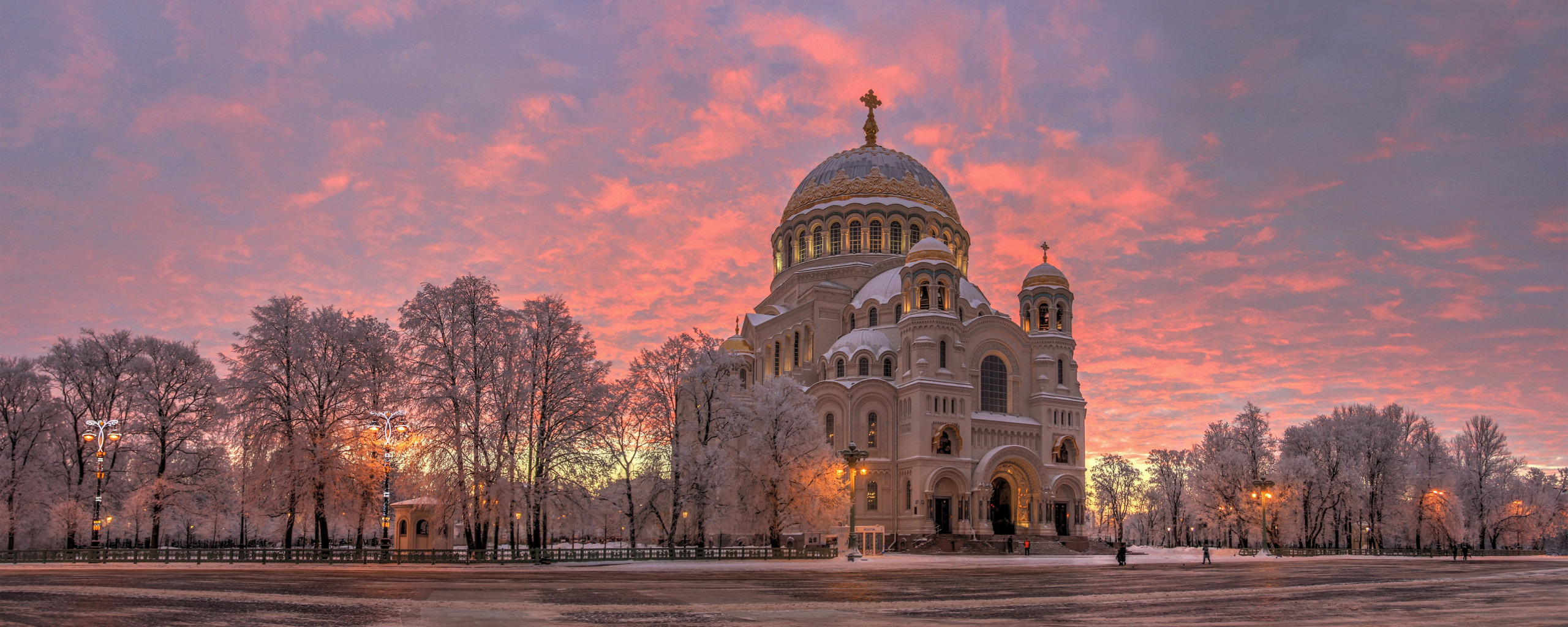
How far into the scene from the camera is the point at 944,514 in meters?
59.3

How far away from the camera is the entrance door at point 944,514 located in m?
58.7

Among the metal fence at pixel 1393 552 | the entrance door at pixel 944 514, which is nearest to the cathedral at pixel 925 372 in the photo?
the entrance door at pixel 944 514

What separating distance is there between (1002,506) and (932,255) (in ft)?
53.6

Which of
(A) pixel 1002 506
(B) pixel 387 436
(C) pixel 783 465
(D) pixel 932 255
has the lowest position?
(A) pixel 1002 506

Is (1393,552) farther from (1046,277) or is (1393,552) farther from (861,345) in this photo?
(861,345)

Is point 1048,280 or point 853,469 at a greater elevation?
point 1048,280

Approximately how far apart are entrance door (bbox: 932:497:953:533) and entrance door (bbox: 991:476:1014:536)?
298 cm

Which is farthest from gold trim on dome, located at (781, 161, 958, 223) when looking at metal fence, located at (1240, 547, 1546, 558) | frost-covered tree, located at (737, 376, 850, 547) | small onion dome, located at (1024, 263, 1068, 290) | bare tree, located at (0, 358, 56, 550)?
bare tree, located at (0, 358, 56, 550)

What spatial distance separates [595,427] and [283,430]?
13108mm

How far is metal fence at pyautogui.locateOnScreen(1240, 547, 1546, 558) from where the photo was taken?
6053cm

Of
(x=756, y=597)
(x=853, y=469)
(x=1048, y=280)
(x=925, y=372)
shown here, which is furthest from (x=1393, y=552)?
(x=756, y=597)

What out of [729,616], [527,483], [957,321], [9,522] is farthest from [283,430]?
[957,321]

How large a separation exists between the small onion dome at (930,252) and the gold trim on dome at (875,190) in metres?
11.7

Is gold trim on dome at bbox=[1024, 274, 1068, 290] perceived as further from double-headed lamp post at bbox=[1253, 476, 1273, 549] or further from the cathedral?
double-headed lamp post at bbox=[1253, 476, 1273, 549]
